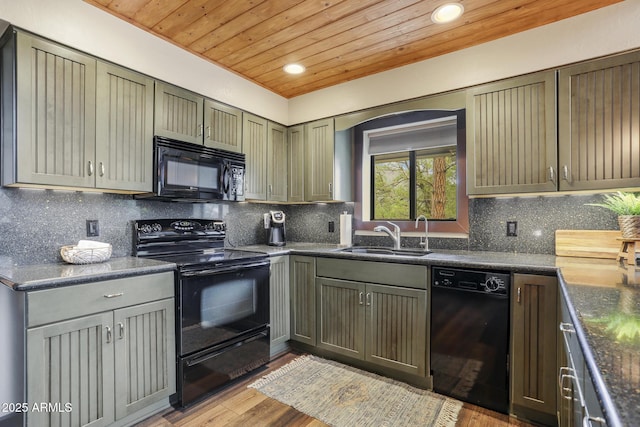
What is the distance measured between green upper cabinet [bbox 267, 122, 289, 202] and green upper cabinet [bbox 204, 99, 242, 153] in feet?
1.32

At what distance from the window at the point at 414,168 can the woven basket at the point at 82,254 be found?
2184mm

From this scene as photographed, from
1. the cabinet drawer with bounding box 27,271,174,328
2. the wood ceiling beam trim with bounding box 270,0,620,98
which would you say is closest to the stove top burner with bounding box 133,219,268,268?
the cabinet drawer with bounding box 27,271,174,328

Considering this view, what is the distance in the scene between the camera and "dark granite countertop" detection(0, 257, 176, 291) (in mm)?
1467

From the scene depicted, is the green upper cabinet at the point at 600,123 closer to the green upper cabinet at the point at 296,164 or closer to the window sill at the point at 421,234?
the window sill at the point at 421,234

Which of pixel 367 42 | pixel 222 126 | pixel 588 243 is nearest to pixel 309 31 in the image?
pixel 367 42

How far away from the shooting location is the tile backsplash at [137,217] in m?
1.90

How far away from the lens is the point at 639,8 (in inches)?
73.3

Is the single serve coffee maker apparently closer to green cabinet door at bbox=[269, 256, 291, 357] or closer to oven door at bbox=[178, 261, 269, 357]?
green cabinet door at bbox=[269, 256, 291, 357]

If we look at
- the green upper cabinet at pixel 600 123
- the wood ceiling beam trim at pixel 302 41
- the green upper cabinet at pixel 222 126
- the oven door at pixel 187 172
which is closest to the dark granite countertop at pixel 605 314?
the green upper cabinet at pixel 600 123

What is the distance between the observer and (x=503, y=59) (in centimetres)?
226

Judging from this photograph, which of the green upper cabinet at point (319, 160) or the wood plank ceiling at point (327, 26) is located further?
the green upper cabinet at point (319, 160)

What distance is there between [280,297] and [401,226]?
1.27 meters

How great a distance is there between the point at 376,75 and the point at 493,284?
77.2 inches

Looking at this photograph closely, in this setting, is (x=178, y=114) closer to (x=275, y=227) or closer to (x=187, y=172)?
(x=187, y=172)
